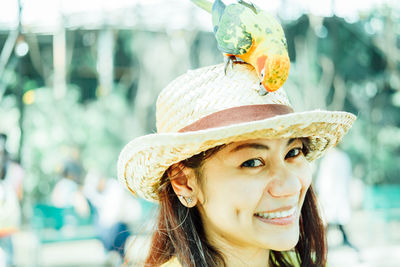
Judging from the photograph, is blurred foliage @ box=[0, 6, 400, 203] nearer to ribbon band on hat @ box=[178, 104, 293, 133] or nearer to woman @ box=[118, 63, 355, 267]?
woman @ box=[118, 63, 355, 267]

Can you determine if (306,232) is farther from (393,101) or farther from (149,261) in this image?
(393,101)

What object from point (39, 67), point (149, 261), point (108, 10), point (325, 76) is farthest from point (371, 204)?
point (39, 67)

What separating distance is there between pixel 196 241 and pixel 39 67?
12.1 m

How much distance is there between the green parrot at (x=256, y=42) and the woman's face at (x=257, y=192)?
17 cm

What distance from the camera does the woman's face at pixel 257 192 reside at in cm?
121

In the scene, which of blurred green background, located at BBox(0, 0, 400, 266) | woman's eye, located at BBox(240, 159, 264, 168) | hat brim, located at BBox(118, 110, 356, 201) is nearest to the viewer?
hat brim, located at BBox(118, 110, 356, 201)

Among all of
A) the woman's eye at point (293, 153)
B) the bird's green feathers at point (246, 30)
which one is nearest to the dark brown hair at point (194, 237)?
the woman's eye at point (293, 153)

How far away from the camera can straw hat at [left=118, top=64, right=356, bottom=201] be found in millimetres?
1150

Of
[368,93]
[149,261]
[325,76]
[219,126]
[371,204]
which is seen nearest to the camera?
[219,126]

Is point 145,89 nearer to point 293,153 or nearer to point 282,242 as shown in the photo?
point 293,153

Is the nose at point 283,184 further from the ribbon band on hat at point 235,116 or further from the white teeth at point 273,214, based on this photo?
the ribbon band on hat at point 235,116

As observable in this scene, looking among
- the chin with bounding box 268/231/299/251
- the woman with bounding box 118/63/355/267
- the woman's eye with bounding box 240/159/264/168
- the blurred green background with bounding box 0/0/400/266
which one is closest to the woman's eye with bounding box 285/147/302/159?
the woman with bounding box 118/63/355/267

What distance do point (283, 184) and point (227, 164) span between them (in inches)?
6.3

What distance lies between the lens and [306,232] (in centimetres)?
161
